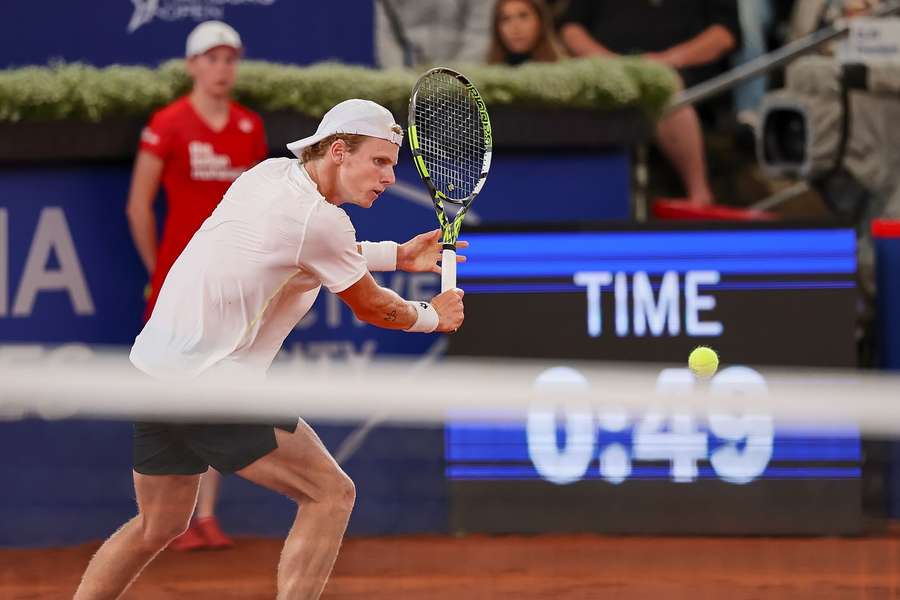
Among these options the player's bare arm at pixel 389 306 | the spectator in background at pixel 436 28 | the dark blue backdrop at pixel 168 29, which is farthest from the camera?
the spectator in background at pixel 436 28

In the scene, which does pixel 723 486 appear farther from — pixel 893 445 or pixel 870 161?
pixel 870 161

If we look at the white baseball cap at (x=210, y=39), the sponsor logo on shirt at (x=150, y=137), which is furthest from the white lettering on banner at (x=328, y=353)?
the white baseball cap at (x=210, y=39)

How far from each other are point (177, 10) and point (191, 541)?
113 inches

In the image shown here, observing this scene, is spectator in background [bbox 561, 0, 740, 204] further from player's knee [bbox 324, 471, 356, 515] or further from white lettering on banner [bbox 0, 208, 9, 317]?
player's knee [bbox 324, 471, 356, 515]

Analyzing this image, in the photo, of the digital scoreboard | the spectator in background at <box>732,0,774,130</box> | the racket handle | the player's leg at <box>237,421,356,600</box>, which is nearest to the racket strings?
the racket handle

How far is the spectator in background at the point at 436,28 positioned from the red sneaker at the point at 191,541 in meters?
2.78

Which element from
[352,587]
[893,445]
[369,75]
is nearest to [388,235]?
[369,75]

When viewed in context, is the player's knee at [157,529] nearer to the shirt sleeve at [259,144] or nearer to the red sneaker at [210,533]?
the red sneaker at [210,533]

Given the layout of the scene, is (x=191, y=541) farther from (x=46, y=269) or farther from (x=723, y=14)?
(x=723, y=14)

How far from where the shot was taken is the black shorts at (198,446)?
414 cm

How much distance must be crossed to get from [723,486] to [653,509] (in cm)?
30

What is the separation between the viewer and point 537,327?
648cm

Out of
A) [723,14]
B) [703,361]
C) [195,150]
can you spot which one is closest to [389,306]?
[703,361]

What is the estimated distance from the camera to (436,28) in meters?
8.11
